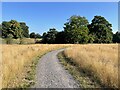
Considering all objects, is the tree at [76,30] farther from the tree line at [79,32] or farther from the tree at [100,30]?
the tree at [100,30]

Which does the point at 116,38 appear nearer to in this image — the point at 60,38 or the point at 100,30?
the point at 100,30

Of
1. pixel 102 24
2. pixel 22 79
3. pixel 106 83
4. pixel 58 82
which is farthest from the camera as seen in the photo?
pixel 102 24

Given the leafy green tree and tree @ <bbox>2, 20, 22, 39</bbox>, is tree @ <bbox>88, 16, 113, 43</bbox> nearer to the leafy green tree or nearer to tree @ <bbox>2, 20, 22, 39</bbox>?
the leafy green tree

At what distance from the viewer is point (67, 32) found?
222 ft

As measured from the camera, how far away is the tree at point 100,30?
2808 inches

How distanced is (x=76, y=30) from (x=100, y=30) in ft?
32.2

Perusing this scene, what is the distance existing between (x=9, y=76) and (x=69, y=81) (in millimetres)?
2561

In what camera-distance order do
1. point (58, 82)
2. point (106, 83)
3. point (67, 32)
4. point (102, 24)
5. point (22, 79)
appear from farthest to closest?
point (102, 24) → point (67, 32) → point (22, 79) → point (58, 82) → point (106, 83)

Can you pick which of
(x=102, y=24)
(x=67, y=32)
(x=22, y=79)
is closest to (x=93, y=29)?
(x=102, y=24)

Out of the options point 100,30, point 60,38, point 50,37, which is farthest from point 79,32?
point 50,37

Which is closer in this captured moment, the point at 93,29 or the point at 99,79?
the point at 99,79

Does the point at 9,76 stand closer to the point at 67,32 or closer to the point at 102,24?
the point at 67,32

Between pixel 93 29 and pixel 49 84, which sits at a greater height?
pixel 93 29

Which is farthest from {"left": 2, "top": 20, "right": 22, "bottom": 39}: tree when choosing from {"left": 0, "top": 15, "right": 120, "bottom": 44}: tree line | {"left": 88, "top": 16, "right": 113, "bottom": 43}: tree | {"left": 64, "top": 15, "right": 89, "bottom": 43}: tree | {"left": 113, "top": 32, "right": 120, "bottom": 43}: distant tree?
{"left": 113, "top": 32, "right": 120, "bottom": 43}: distant tree
